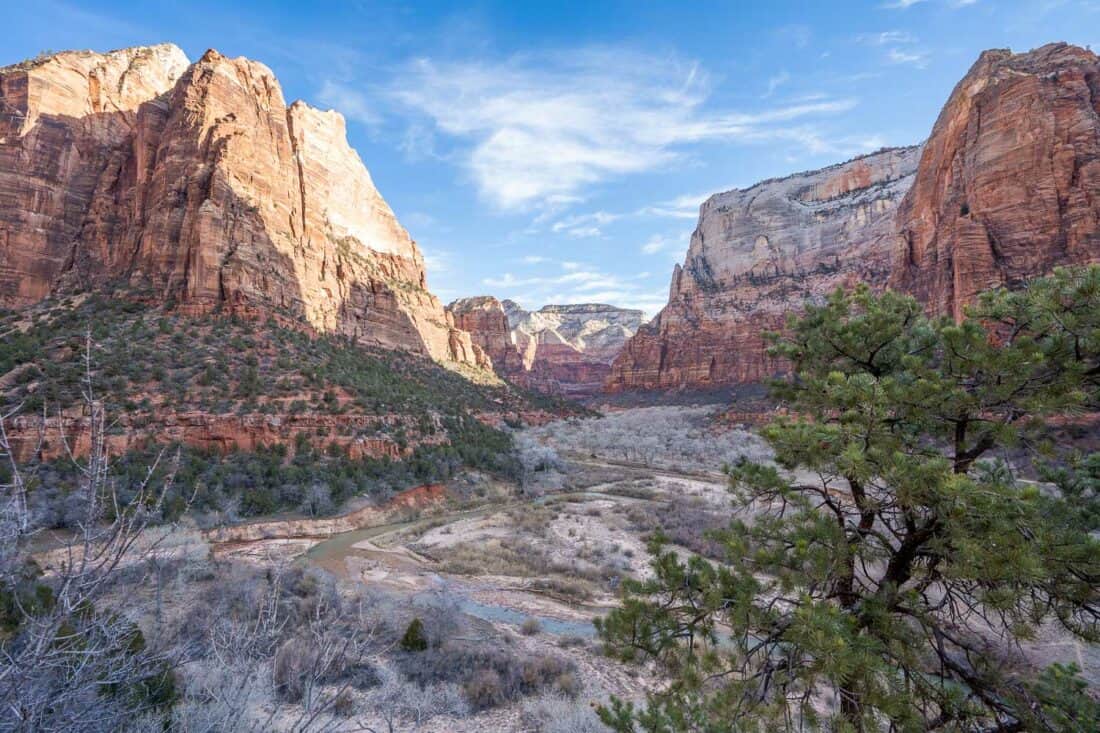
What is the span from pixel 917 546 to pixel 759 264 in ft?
304

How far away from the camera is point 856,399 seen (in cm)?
406

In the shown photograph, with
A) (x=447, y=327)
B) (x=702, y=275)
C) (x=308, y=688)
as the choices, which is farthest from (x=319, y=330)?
(x=702, y=275)

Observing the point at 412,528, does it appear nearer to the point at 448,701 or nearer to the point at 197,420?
the point at 197,420

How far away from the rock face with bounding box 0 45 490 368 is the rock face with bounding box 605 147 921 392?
64.3 m

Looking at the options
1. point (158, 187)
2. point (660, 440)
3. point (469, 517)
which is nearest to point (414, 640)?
point (469, 517)

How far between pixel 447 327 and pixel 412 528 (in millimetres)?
50974

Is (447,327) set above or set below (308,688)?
above

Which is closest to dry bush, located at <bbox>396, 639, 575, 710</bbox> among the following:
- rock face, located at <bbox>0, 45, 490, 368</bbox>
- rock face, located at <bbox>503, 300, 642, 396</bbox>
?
rock face, located at <bbox>0, 45, 490, 368</bbox>

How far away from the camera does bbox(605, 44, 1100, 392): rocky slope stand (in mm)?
34906

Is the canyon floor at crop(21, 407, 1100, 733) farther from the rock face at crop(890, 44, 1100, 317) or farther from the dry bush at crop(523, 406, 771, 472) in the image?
the rock face at crop(890, 44, 1100, 317)

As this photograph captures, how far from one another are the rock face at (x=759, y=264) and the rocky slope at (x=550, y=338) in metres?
25.7

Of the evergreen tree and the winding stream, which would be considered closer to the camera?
the evergreen tree

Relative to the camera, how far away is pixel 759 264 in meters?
87.4

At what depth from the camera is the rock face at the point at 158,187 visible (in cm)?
3088
